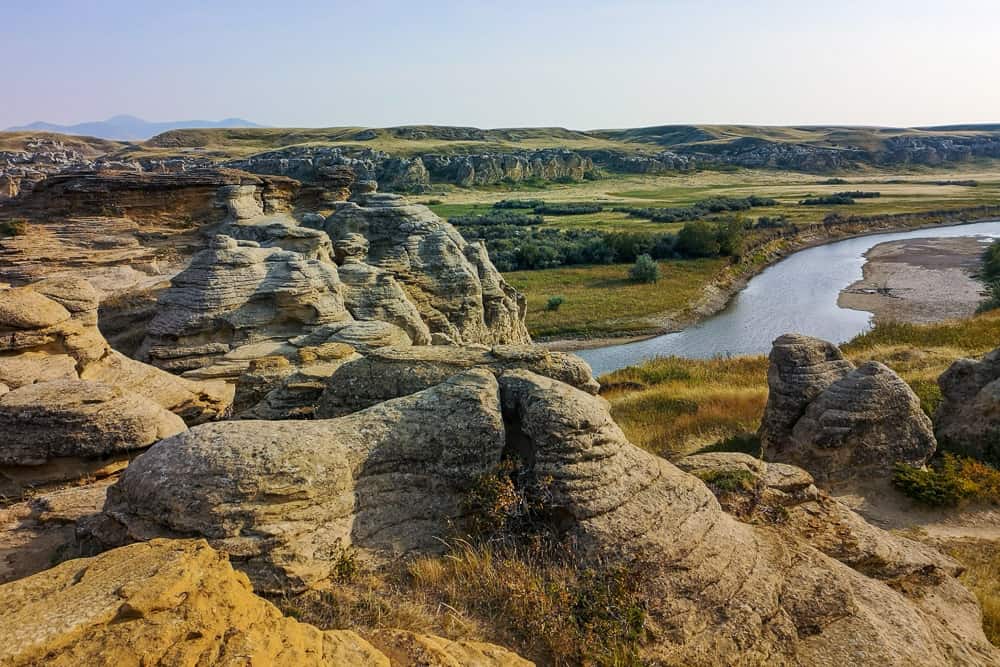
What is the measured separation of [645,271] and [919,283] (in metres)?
22.4

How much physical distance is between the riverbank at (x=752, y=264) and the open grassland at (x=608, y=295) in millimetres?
427

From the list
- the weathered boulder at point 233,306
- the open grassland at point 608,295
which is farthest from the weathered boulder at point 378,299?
the open grassland at point 608,295

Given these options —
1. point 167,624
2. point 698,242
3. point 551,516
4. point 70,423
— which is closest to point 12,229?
point 70,423

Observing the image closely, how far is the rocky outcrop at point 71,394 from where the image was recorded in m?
8.81

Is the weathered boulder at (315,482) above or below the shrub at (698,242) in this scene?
above

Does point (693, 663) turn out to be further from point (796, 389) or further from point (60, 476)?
point (796, 389)

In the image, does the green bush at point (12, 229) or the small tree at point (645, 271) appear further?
the small tree at point (645, 271)

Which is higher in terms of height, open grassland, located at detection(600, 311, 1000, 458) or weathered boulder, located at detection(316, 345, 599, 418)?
weathered boulder, located at detection(316, 345, 599, 418)

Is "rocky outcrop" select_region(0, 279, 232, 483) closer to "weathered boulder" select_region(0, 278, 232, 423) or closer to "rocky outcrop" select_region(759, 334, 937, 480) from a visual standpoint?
"weathered boulder" select_region(0, 278, 232, 423)

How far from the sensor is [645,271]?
174 ft

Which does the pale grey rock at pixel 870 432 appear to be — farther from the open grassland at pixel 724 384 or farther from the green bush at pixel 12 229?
the green bush at pixel 12 229

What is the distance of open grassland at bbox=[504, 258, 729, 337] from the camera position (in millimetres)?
42844

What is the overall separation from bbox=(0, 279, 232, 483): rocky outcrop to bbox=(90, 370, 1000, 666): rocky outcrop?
91.7 inches

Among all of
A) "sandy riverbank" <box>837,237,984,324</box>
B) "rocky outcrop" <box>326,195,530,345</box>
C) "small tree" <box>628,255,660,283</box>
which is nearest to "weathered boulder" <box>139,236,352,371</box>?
Result: "rocky outcrop" <box>326,195,530,345</box>
